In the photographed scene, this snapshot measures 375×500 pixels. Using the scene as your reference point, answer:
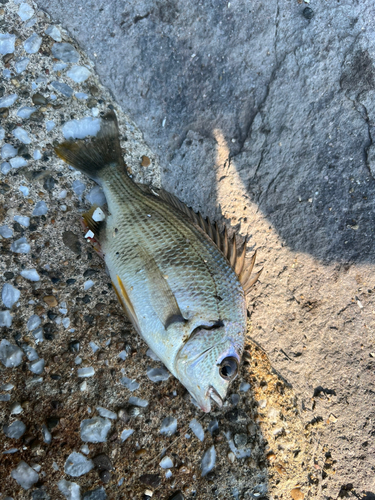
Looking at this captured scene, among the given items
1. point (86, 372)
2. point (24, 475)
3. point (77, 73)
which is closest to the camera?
point (24, 475)

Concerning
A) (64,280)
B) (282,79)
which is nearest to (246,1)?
(282,79)

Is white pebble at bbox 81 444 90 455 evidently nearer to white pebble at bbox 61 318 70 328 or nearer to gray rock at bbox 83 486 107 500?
gray rock at bbox 83 486 107 500

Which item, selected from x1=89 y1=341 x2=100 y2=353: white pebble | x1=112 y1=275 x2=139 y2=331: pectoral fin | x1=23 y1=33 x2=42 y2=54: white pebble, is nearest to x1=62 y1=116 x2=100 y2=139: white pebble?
x1=23 y1=33 x2=42 y2=54: white pebble

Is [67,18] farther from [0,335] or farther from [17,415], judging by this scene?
[17,415]

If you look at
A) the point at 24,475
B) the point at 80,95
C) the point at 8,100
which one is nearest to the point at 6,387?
the point at 24,475

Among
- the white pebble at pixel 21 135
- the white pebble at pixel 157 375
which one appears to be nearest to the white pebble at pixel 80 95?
the white pebble at pixel 21 135

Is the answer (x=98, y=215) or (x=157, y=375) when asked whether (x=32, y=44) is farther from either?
(x=157, y=375)
